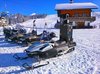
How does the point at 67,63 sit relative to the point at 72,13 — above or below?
below

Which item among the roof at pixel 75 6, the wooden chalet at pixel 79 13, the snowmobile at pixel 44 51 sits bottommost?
the snowmobile at pixel 44 51

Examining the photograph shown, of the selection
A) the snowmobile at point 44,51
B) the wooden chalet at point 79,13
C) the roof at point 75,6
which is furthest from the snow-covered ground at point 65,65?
the roof at point 75,6

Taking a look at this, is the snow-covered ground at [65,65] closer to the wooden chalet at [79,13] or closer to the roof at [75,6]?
the wooden chalet at [79,13]

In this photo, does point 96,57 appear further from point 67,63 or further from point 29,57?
point 29,57

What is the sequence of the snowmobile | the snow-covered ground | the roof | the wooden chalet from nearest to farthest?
the snow-covered ground
the snowmobile
the wooden chalet
the roof

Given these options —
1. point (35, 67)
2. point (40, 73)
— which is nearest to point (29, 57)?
point (35, 67)

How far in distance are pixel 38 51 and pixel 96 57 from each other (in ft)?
12.8

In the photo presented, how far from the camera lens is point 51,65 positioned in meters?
13.6

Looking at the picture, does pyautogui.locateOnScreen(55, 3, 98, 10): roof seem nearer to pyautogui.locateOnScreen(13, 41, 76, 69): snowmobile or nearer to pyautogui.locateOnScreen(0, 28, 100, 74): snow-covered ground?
pyautogui.locateOnScreen(0, 28, 100, 74): snow-covered ground

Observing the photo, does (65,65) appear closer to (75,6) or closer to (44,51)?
(44,51)

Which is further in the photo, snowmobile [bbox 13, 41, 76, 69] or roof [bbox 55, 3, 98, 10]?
roof [bbox 55, 3, 98, 10]

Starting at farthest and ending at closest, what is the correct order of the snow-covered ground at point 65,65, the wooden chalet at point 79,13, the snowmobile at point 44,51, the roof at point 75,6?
the roof at point 75,6, the wooden chalet at point 79,13, the snowmobile at point 44,51, the snow-covered ground at point 65,65

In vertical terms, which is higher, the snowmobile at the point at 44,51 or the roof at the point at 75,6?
the roof at the point at 75,6

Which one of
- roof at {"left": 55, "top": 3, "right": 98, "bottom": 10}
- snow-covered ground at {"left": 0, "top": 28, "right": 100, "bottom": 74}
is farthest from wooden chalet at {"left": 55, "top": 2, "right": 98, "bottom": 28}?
snow-covered ground at {"left": 0, "top": 28, "right": 100, "bottom": 74}
